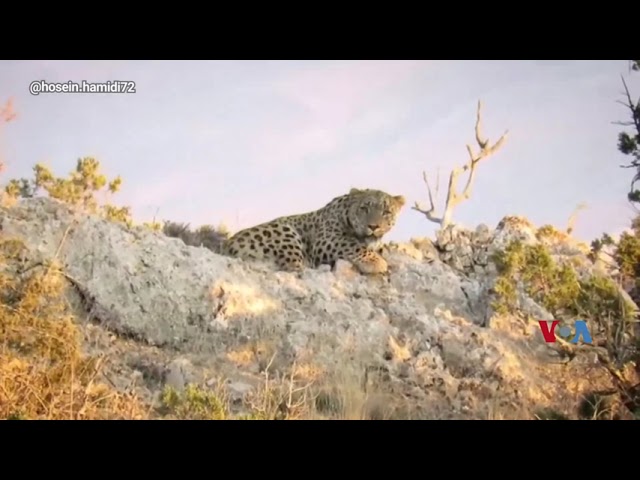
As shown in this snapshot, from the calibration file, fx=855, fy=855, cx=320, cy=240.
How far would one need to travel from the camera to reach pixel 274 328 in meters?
6.70

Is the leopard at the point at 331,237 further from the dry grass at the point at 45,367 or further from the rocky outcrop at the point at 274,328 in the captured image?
the dry grass at the point at 45,367

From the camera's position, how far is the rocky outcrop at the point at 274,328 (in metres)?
6.42

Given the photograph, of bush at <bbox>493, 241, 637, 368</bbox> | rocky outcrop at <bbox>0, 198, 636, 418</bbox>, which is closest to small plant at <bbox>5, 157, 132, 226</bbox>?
rocky outcrop at <bbox>0, 198, 636, 418</bbox>

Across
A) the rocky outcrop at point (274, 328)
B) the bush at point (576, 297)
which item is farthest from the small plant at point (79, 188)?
the bush at point (576, 297)

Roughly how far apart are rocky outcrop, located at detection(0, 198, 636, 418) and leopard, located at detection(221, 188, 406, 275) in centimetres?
46

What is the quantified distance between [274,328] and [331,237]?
4.90 feet

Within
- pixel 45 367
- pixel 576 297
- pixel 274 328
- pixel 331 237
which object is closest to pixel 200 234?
pixel 331 237

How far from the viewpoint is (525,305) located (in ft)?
22.7

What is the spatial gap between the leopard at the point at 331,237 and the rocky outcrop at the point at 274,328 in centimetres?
46

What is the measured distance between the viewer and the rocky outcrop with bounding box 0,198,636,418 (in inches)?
253

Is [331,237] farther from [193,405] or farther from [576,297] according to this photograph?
[193,405]

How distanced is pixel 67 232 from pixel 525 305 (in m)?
3.67

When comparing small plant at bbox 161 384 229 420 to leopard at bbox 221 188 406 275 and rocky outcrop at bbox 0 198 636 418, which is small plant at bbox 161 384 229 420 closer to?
rocky outcrop at bbox 0 198 636 418
